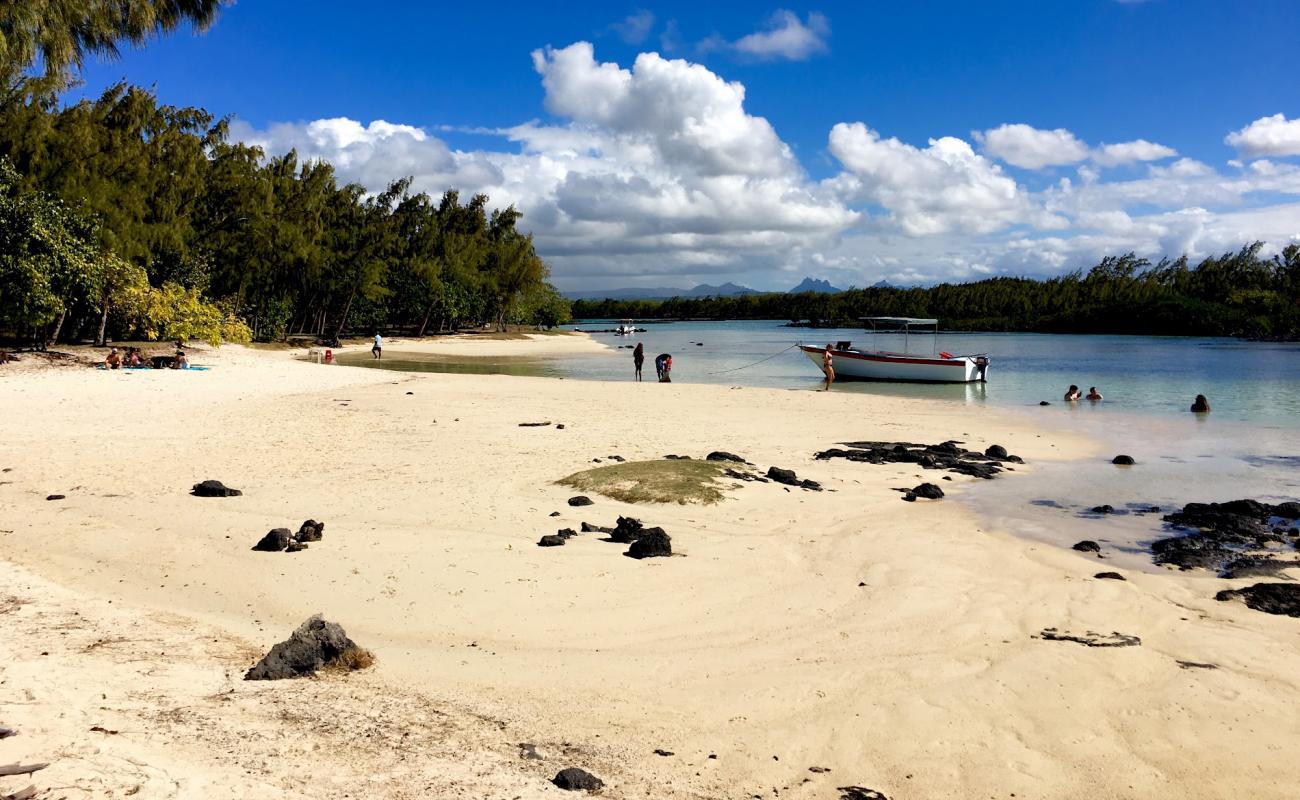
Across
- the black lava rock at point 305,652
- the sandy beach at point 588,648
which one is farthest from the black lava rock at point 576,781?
the black lava rock at point 305,652

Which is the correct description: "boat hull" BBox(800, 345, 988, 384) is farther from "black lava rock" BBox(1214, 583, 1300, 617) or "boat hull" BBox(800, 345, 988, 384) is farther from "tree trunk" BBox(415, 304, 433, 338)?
"tree trunk" BBox(415, 304, 433, 338)

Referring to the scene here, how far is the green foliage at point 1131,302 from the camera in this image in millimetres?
110688

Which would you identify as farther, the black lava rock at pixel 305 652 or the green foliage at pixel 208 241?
the green foliage at pixel 208 241

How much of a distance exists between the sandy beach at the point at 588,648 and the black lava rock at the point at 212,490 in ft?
0.66

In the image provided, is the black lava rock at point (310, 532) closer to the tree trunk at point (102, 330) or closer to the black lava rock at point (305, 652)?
the black lava rock at point (305, 652)

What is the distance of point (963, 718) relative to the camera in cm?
559

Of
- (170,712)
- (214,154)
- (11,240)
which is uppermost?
(214,154)

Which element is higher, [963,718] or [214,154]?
[214,154]

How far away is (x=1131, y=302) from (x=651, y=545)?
14777cm

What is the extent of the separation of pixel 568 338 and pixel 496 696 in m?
85.8

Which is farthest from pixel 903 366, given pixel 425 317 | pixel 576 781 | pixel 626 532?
pixel 425 317

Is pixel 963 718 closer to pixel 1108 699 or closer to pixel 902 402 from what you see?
pixel 1108 699

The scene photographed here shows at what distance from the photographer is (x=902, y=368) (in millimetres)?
42125

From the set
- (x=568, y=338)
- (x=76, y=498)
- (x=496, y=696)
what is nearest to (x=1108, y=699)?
(x=496, y=696)
